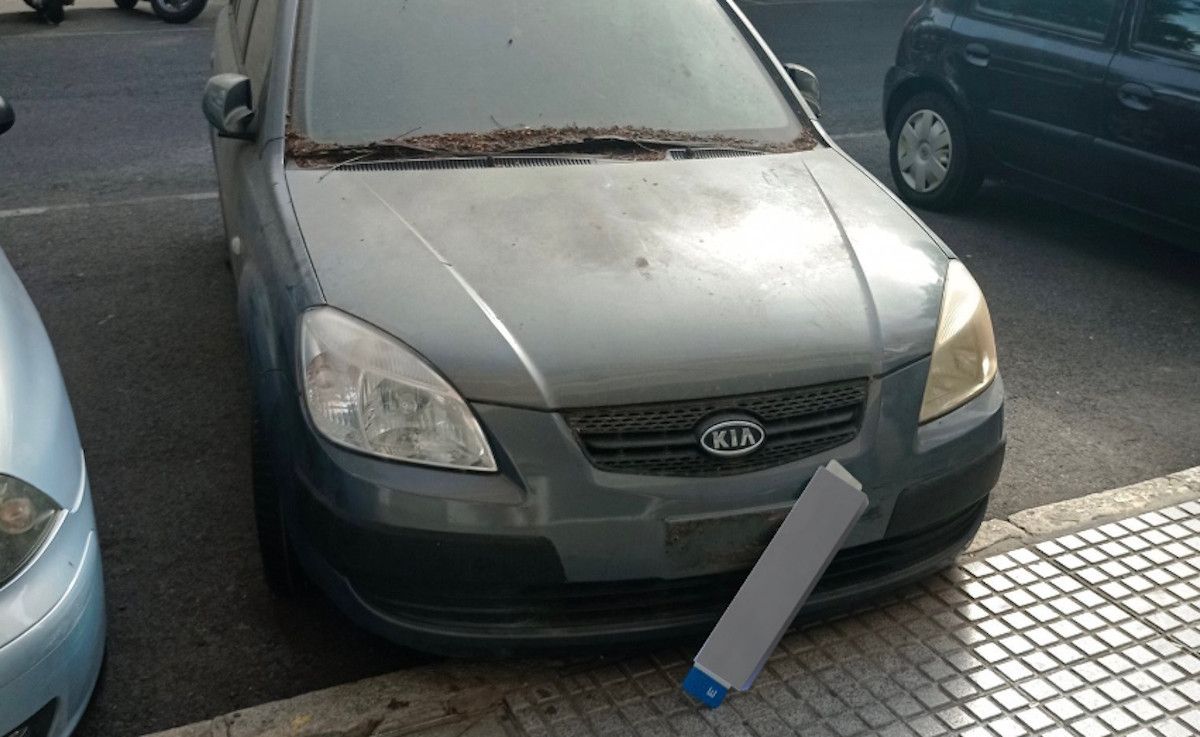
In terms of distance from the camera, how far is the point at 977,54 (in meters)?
7.22

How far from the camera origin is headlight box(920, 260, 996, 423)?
3.35 meters

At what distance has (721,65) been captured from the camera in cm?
448

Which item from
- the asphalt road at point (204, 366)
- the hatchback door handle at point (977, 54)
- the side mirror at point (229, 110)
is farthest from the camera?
the hatchback door handle at point (977, 54)

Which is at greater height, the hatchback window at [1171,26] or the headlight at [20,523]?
the hatchback window at [1171,26]

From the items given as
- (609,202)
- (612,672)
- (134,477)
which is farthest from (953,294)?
(134,477)

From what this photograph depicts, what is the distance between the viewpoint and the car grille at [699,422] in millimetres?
3035

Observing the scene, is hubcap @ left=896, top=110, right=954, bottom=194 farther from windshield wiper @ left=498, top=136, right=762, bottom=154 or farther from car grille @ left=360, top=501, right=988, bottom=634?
car grille @ left=360, top=501, right=988, bottom=634

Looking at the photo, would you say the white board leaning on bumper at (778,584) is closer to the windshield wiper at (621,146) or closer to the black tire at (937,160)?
the windshield wiper at (621,146)

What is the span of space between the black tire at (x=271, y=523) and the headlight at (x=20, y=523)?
2.13 ft

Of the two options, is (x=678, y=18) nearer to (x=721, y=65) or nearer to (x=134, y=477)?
(x=721, y=65)

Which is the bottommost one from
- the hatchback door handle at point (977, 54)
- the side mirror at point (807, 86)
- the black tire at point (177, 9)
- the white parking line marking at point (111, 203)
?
the black tire at point (177, 9)

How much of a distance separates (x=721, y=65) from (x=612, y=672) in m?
2.10

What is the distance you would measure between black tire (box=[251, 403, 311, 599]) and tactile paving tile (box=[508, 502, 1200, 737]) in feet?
2.43

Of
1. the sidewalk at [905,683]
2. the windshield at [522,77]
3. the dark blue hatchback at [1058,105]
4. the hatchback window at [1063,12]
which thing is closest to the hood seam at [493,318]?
the windshield at [522,77]
